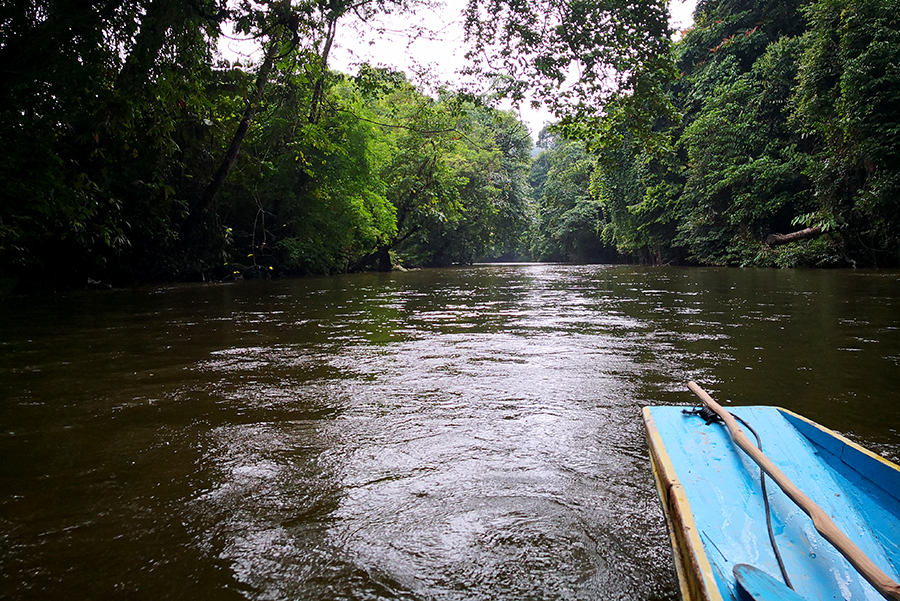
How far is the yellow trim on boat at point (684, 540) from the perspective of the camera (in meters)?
1.08

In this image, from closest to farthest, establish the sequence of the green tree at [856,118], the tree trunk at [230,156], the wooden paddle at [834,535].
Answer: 1. the wooden paddle at [834,535]
2. the tree trunk at [230,156]
3. the green tree at [856,118]

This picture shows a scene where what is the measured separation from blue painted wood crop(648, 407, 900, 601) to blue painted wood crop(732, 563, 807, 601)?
3cm

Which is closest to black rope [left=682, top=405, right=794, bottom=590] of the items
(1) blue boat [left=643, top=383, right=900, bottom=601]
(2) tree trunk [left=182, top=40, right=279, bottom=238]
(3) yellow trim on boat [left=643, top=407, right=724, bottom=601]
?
(1) blue boat [left=643, top=383, right=900, bottom=601]

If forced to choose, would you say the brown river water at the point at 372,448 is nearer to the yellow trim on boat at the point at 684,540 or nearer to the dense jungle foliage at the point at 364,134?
the yellow trim on boat at the point at 684,540

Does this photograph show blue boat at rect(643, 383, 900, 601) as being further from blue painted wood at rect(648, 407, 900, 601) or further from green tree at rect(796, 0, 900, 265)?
green tree at rect(796, 0, 900, 265)

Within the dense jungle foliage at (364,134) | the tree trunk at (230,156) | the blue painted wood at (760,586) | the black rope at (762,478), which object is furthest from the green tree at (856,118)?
the blue painted wood at (760,586)

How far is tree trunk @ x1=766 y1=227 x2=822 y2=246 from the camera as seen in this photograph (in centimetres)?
1659

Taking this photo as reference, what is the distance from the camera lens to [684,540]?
1.25 meters

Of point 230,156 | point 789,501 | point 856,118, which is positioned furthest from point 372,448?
point 856,118

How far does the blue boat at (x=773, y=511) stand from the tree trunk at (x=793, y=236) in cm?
1700

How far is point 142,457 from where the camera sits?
Answer: 7.59 feet

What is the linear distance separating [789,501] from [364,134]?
17178mm

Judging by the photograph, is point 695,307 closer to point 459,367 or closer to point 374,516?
point 459,367

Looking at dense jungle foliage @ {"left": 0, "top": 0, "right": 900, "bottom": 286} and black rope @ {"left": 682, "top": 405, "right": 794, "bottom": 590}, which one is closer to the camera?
black rope @ {"left": 682, "top": 405, "right": 794, "bottom": 590}
